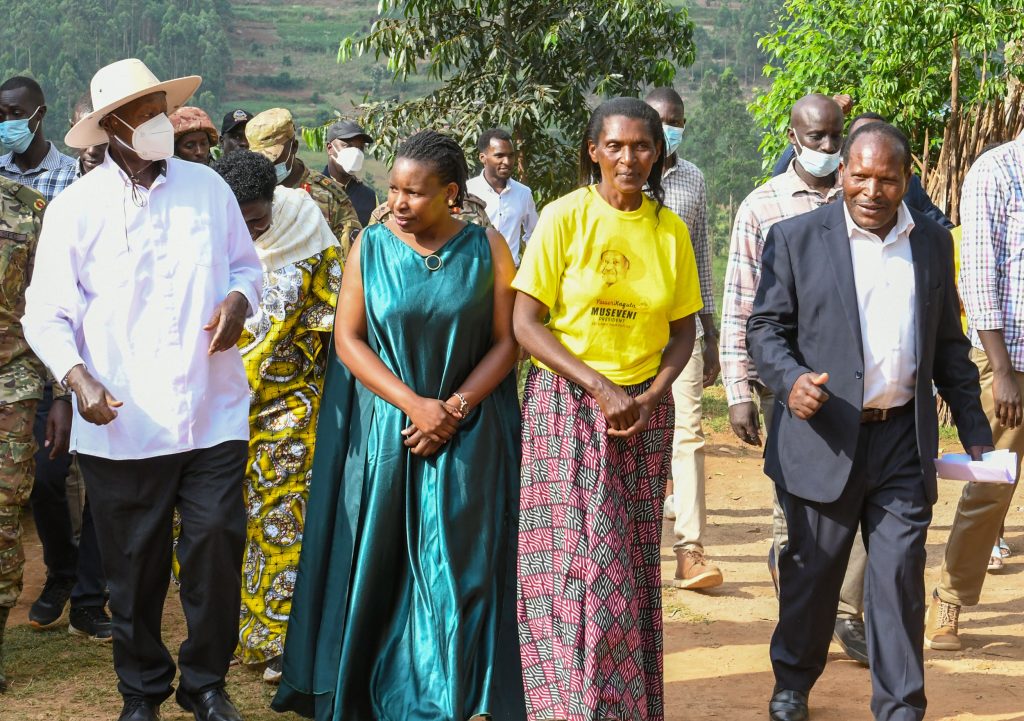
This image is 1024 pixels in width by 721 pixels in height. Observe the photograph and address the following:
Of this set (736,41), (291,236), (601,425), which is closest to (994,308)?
(601,425)

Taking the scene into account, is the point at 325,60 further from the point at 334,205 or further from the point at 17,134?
the point at 334,205

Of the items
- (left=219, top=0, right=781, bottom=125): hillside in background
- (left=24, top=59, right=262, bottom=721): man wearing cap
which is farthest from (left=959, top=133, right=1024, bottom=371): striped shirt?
(left=219, top=0, right=781, bottom=125): hillside in background

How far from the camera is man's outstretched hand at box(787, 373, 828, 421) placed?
4406mm

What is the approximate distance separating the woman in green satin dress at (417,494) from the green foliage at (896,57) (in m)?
9.33

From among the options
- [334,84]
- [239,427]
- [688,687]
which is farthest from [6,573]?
[334,84]

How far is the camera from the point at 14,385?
510 centimetres

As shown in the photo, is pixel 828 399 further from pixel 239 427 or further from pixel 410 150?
pixel 239 427

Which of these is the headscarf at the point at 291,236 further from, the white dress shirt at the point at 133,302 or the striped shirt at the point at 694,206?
the striped shirt at the point at 694,206

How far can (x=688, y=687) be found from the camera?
213 inches

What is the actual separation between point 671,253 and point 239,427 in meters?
1.67

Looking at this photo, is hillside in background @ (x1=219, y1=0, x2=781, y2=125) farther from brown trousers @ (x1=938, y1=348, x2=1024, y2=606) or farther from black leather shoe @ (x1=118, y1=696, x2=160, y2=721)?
black leather shoe @ (x1=118, y1=696, x2=160, y2=721)

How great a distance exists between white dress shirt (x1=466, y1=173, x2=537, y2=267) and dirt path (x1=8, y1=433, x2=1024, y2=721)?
3284 mm

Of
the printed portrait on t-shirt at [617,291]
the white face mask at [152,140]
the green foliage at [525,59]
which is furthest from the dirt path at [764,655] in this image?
the green foliage at [525,59]


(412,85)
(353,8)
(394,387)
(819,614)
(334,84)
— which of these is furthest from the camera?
(353,8)
